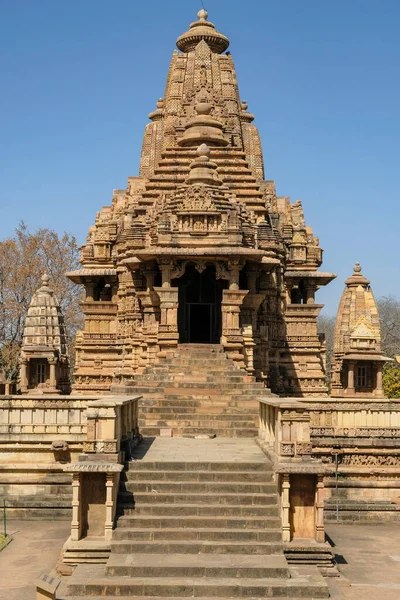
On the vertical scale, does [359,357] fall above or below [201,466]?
above

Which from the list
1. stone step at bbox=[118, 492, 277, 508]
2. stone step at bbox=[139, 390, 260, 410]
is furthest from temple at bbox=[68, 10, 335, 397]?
stone step at bbox=[118, 492, 277, 508]

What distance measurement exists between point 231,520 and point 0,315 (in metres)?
31.6

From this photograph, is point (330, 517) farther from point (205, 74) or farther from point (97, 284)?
point (205, 74)

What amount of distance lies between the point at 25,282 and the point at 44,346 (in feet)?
38.2

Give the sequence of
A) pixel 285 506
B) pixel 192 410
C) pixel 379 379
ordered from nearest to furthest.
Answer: pixel 285 506 → pixel 192 410 → pixel 379 379

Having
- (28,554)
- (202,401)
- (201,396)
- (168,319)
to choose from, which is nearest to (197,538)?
(28,554)

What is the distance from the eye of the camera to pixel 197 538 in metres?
11.8

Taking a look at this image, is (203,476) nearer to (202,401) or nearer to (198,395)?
(202,401)

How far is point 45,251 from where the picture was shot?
1741 inches

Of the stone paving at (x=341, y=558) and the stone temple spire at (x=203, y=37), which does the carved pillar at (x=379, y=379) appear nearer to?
the stone temple spire at (x=203, y=37)

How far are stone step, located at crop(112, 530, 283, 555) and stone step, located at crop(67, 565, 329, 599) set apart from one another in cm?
81

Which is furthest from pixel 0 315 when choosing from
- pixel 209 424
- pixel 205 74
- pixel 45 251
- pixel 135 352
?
pixel 209 424

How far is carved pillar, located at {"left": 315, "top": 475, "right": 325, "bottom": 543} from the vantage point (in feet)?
38.9

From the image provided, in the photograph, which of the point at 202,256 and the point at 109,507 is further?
the point at 202,256
